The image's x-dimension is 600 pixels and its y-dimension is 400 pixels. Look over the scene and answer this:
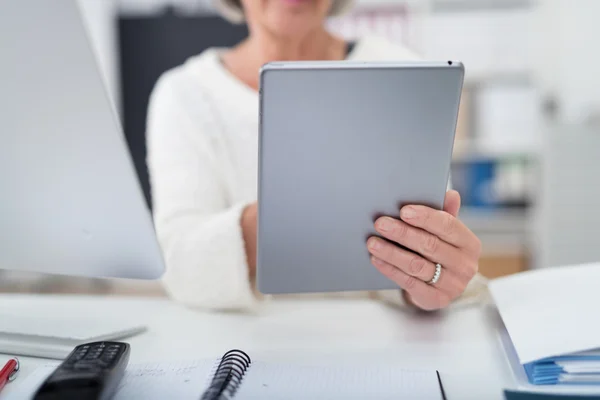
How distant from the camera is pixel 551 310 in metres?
0.72

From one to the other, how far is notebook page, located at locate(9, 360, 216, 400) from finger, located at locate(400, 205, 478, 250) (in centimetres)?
26

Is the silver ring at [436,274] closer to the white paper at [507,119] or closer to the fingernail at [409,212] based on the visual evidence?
the fingernail at [409,212]

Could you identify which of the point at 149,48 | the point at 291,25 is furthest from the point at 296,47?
the point at 149,48

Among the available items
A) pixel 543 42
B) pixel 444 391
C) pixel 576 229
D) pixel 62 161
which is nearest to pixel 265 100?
pixel 62 161

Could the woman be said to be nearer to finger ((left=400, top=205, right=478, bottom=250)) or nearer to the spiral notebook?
finger ((left=400, top=205, right=478, bottom=250))

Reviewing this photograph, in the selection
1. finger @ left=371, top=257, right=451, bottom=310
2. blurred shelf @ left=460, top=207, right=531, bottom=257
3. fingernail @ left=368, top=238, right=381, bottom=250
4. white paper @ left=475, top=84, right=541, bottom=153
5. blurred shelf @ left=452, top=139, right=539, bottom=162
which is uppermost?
fingernail @ left=368, top=238, right=381, bottom=250

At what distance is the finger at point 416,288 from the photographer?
77 cm

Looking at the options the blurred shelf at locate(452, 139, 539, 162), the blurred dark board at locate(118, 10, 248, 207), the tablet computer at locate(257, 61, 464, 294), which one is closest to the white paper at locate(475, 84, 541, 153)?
the blurred shelf at locate(452, 139, 539, 162)

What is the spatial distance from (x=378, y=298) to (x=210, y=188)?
340mm

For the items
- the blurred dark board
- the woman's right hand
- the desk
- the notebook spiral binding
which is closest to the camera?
the notebook spiral binding

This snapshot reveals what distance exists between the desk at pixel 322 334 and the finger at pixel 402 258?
9cm

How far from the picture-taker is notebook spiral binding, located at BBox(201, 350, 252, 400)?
1.80 feet

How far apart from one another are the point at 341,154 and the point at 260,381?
24 cm

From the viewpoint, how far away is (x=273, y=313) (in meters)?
0.96
